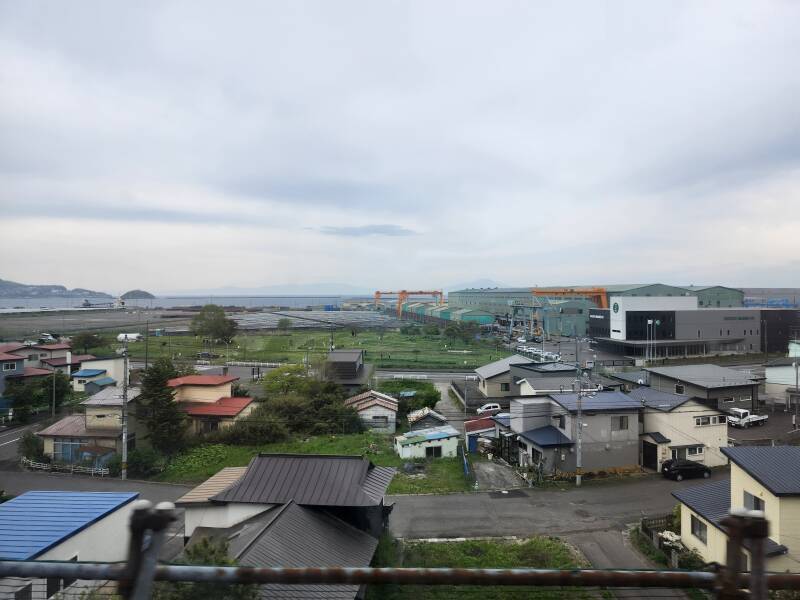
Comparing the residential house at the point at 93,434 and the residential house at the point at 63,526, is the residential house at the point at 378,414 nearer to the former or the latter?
the residential house at the point at 93,434

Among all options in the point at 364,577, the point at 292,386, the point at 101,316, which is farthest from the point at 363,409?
the point at 101,316

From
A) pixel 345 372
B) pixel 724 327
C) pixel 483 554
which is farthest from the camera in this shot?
pixel 724 327

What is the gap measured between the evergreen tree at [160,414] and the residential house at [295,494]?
335 cm

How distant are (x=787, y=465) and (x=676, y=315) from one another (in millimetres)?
13915

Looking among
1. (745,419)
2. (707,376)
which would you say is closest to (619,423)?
(745,419)

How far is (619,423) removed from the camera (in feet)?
20.6

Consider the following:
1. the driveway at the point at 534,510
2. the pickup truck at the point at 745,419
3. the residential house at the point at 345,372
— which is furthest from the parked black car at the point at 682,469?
the residential house at the point at 345,372

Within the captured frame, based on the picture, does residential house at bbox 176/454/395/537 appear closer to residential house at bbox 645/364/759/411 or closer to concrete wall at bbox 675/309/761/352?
residential house at bbox 645/364/759/411

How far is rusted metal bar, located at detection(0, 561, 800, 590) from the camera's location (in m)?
0.68

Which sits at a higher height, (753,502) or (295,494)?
(295,494)

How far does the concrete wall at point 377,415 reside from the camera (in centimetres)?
804

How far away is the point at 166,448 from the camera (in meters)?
6.52

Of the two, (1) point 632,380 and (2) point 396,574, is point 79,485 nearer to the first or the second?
(2) point 396,574

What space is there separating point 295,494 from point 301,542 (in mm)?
568
